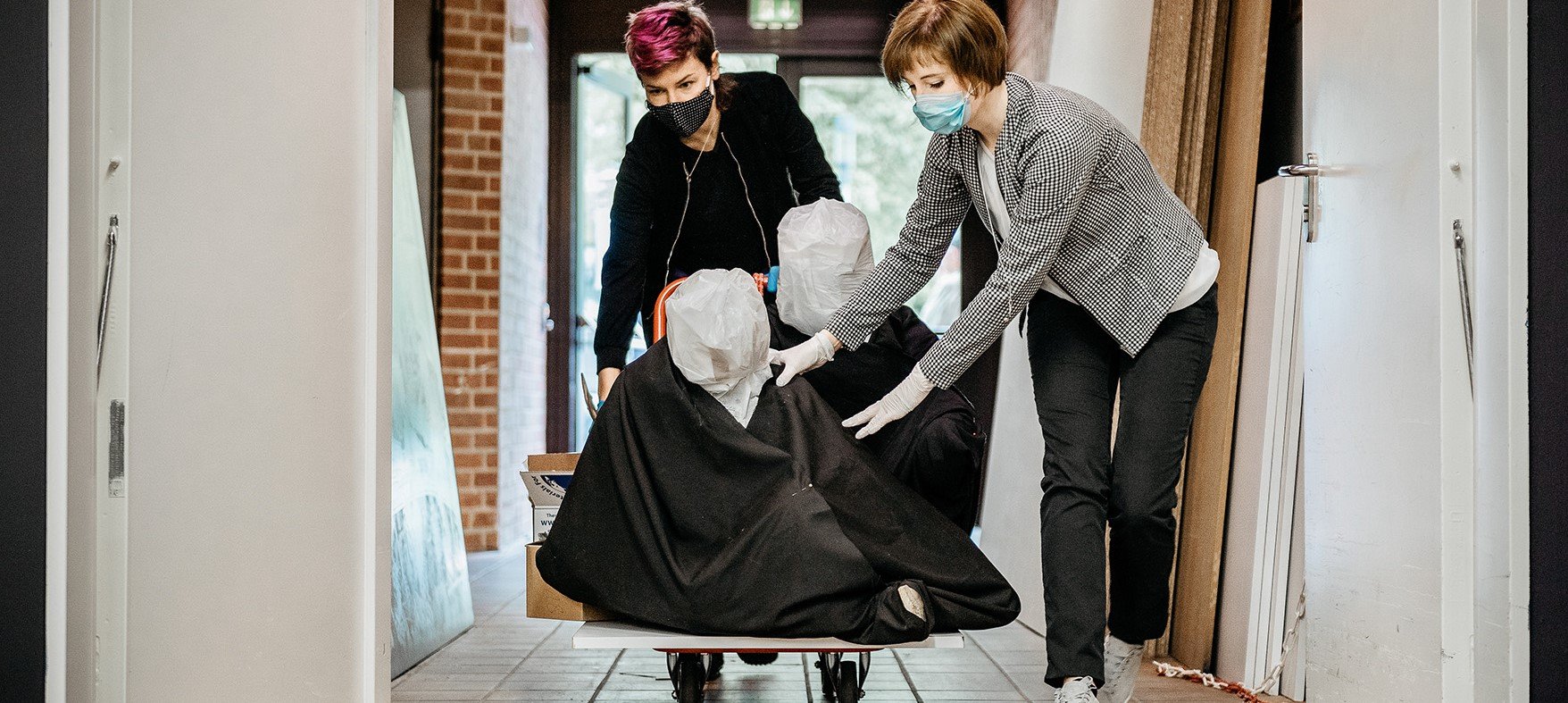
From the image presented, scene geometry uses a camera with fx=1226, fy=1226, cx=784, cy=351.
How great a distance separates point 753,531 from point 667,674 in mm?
1125

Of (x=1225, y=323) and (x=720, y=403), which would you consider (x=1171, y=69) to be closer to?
(x=1225, y=323)

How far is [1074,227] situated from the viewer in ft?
6.92

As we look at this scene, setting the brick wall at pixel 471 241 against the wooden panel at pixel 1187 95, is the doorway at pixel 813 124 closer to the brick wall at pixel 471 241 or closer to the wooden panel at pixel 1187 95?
the brick wall at pixel 471 241

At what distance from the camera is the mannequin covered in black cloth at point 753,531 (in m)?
1.90

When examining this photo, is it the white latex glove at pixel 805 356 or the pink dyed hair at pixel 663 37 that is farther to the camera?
the pink dyed hair at pixel 663 37

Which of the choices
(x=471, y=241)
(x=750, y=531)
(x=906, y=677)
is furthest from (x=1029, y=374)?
(x=471, y=241)

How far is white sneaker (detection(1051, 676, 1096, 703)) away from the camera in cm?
194

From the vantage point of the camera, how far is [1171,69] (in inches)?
117

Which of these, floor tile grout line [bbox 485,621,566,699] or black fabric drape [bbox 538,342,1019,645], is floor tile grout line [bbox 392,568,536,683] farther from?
black fabric drape [bbox 538,342,1019,645]

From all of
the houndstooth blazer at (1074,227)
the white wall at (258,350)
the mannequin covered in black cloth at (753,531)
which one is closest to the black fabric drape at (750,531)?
the mannequin covered in black cloth at (753,531)

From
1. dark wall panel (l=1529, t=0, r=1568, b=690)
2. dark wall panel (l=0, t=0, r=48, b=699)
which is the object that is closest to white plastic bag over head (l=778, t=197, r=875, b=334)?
dark wall panel (l=1529, t=0, r=1568, b=690)

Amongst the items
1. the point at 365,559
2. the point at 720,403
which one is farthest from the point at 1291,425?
the point at 365,559

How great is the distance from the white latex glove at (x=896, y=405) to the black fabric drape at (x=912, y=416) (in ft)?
0.35

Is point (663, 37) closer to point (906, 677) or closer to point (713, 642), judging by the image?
point (713, 642)
